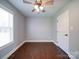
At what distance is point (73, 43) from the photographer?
3.93 m

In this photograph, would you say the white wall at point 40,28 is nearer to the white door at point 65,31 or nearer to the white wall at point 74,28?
the white door at point 65,31

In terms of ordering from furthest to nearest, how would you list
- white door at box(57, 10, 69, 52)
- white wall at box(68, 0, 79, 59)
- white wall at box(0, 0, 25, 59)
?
white door at box(57, 10, 69, 52) → white wall at box(0, 0, 25, 59) → white wall at box(68, 0, 79, 59)

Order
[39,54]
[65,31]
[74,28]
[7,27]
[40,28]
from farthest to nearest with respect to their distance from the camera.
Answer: [40,28]
[65,31]
[39,54]
[7,27]
[74,28]

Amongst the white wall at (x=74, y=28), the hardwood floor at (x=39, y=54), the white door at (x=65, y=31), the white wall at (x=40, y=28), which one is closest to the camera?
the white wall at (x=74, y=28)

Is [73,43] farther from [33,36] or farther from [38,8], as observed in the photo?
[33,36]

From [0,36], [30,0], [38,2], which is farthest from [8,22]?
[38,2]

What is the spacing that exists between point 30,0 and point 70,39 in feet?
7.26

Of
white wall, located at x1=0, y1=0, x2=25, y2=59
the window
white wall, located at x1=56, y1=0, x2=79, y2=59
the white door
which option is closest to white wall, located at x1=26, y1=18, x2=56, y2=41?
white wall, located at x1=0, y1=0, x2=25, y2=59

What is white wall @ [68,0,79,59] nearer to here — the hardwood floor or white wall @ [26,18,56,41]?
the hardwood floor

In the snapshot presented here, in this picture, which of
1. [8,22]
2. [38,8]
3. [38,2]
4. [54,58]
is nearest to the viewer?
[38,2]

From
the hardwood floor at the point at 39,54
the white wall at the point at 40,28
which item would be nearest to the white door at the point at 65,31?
the hardwood floor at the point at 39,54

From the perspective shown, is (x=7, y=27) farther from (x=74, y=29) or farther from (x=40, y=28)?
(x=40, y=28)

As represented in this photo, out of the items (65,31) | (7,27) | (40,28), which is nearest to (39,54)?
(65,31)

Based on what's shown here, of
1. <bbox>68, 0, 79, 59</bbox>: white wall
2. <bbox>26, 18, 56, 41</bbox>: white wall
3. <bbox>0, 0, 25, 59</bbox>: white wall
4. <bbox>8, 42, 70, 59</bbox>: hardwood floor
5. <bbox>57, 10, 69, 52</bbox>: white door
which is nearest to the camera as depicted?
<bbox>68, 0, 79, 59</bbox>: white wall
